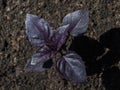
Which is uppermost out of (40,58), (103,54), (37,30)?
(37,30)

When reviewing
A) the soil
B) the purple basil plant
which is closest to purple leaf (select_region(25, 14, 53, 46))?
the purple basil plant

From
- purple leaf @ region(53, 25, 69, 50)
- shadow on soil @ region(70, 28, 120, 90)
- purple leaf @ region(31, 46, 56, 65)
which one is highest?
purple leaf @ region(53, 25, 69, 50)

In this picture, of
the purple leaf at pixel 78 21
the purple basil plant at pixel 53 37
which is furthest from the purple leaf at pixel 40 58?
the purple leaf at pixel 78 21

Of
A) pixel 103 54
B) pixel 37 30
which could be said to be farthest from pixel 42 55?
pixel 103 54

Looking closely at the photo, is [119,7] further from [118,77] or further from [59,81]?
[59,81]

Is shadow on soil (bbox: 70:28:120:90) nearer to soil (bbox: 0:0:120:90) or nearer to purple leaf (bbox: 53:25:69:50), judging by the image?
soil (bbox: 0:0:120:90)

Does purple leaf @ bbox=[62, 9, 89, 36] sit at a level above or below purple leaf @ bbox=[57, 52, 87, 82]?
Result: above

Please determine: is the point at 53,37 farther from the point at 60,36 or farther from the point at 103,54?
the point at 103,54

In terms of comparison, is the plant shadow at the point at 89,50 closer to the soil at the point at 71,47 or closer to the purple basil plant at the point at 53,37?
the soil at the point at 71,47

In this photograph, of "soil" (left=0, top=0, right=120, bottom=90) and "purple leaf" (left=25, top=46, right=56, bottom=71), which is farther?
"soil" (left=0, top=0, right=120, bottom=90)
